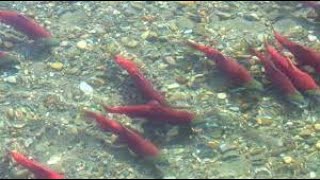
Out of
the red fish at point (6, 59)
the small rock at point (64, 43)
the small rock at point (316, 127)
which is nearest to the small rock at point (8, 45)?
the red fish at point (6, 59)

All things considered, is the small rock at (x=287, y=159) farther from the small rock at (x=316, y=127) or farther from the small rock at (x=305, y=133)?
the small rock at (x=316, y=127)

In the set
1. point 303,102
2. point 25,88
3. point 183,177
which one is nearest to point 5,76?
point 25,88

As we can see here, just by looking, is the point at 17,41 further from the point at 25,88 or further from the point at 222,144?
the point at 222,144

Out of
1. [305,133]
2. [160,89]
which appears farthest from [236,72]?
[305,133]

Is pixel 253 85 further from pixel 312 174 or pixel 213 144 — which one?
pixel 312 174

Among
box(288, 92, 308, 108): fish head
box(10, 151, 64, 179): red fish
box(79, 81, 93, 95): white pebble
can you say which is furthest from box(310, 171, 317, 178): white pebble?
box(79, 81, 93, 95): white pebble
